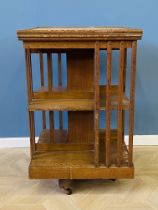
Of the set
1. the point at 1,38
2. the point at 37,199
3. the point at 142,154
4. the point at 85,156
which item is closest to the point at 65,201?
the point at 37,199

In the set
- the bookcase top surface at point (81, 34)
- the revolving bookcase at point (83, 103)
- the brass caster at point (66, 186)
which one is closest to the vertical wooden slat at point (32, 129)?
the revolving bookcase at point (83, 103)

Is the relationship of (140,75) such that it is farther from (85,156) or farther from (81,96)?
(85,156)

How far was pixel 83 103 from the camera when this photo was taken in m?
1.38

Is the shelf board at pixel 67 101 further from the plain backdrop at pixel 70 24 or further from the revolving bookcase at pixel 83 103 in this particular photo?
the plain backdrop at pixel 70 24

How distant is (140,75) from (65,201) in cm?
94

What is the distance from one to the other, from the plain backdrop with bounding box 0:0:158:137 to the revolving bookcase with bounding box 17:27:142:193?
0.83 ft

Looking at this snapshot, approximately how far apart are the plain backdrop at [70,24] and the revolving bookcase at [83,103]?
0.25 m

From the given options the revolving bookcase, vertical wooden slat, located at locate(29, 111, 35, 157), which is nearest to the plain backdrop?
the revolving bookcase

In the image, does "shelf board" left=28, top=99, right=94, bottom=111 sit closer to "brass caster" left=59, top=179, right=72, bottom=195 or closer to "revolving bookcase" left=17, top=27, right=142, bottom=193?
"revolving bookcase" left=17, top=27, right=142, bottom=193

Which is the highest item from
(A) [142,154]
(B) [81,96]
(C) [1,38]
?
(C) [1,38]

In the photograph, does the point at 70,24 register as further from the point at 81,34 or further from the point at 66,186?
the point at 66,186

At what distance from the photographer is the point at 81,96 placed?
1.48 metres

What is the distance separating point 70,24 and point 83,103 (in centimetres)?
64

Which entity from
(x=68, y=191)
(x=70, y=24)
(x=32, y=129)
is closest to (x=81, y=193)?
(x=68, y=191)
